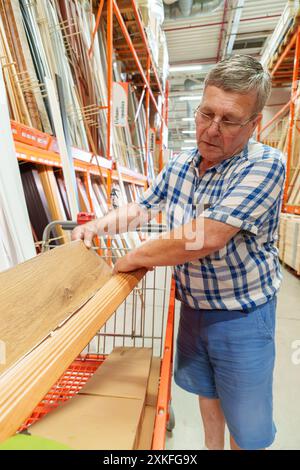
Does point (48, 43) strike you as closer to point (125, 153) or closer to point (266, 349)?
point (125, 153)

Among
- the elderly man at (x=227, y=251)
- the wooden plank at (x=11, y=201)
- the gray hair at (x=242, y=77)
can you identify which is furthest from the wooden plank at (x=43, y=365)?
the wooden plank at (x=11, y=201)

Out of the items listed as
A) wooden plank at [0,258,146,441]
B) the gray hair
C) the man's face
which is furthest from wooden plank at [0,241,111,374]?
the gray hair

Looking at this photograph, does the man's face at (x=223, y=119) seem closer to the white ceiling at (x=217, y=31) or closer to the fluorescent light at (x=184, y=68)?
the white ceiling at (x=217, y=31)

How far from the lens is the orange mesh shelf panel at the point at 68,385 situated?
979mm

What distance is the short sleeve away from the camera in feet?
2.73

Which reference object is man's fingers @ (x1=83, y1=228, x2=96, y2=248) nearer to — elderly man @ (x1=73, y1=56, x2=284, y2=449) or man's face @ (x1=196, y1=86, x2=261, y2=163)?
elderly man @ (x1=73, y1=56, x2=284, y2=449)

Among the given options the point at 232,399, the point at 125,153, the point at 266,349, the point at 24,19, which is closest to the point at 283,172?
the point at 266,349

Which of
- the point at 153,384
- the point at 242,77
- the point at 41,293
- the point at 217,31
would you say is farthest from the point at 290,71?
the point at 41,293

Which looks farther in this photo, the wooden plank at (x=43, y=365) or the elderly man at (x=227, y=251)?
the elderly man at (x=227, y=251)

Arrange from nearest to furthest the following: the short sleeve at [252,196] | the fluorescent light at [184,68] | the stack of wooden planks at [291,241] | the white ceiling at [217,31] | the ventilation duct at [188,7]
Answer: the short sleeve at [252,196]
the stack of wooden planks at [291,241]
the ventilation duct at [188,7]
the white ceiling at [217,31]
the fluorescent light at [184,68]

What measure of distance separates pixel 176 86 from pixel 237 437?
1145cm

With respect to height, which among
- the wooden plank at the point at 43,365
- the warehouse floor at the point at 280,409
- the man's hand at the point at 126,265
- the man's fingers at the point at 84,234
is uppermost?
the wooden plank at the point at 43,365

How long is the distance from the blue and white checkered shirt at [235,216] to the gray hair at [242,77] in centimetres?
18

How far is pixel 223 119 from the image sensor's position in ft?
3.03
